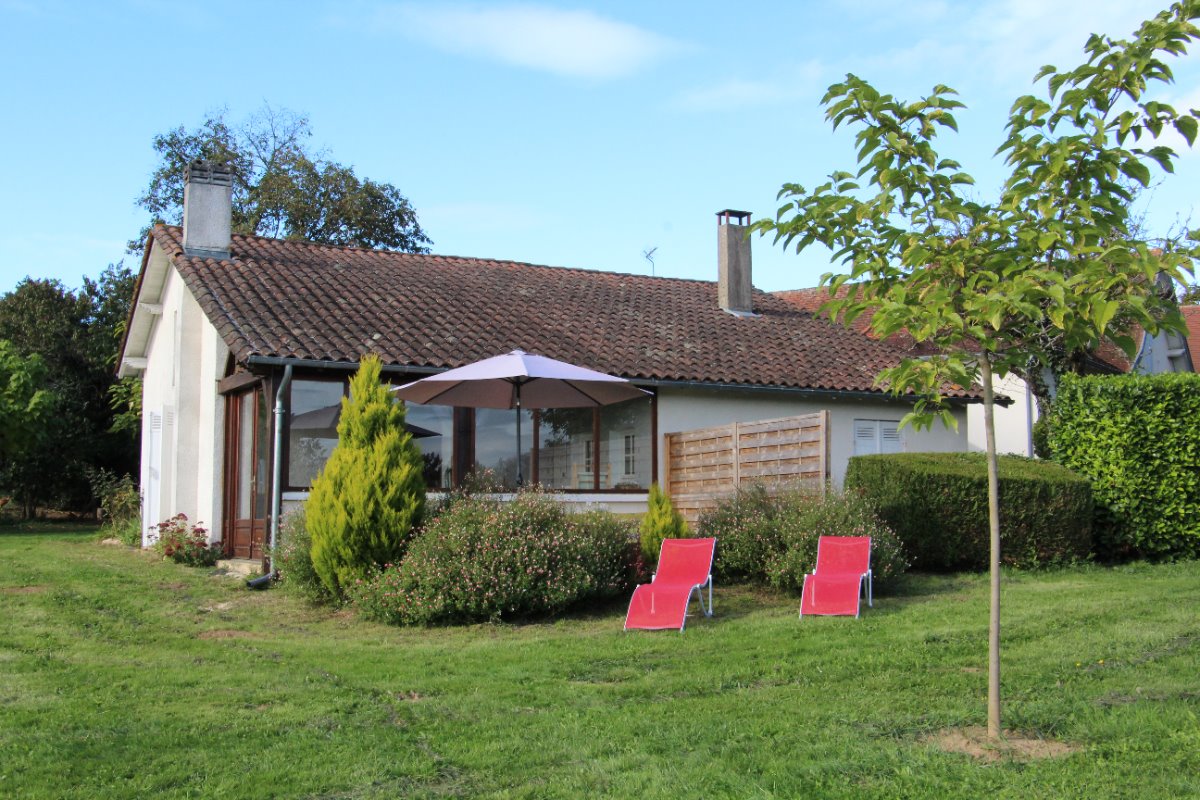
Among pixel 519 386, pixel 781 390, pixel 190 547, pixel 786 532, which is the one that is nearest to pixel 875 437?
pixel 781 390

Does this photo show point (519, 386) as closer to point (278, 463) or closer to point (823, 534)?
point (278, 463)

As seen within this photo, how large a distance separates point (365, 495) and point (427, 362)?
3848 mm

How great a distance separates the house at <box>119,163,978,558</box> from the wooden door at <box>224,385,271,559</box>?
45 mm

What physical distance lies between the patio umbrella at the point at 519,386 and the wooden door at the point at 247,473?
2.61 meters

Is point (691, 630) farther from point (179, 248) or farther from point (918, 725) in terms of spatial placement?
point (179, 248)

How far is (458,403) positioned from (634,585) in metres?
3.61

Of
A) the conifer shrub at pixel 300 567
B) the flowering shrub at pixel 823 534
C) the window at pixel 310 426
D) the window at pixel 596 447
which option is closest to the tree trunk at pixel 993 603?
the flowering shrub at pixel 823 534

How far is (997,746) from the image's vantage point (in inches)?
223

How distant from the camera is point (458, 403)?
46.0 feet

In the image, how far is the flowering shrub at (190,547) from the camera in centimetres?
1567

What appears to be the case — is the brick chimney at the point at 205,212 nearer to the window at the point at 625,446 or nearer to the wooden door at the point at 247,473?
the wooden door at the point at 247,473

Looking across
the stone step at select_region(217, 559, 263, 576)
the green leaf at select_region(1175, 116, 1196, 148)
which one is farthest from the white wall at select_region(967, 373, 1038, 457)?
the green leaf at select_region(1175, 116, 1196, 148)

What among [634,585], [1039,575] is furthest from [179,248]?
[1039,575]

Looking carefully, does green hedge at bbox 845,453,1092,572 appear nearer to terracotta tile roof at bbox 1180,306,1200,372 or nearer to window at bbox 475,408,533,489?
window at bbox 475,408,533,489
